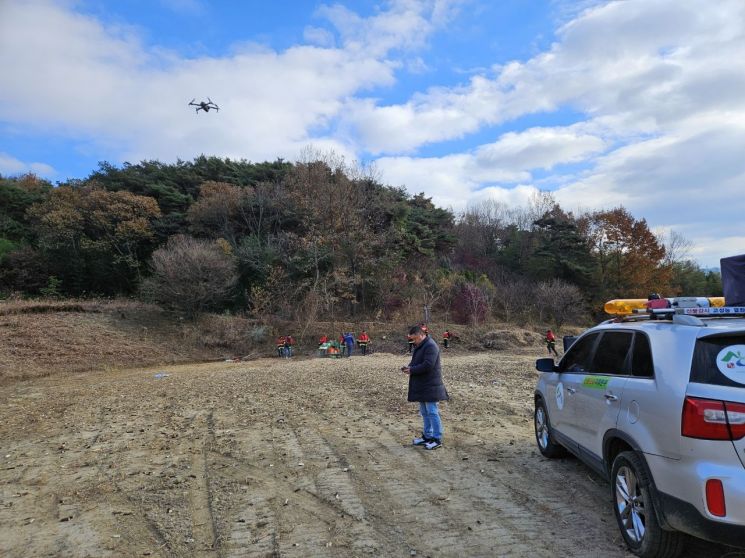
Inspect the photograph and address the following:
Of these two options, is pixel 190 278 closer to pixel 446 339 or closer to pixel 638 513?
pixel 446 339

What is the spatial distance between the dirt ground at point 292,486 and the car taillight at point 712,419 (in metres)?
1.19

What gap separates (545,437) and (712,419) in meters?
3.09

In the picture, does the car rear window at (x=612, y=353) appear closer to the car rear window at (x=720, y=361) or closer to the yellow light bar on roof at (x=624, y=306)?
the yellow light bar on roof at (x=624, y=306)

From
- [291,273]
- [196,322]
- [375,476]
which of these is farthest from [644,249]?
[375,476]

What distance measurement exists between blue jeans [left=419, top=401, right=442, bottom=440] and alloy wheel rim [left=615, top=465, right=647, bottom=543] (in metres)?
2.78

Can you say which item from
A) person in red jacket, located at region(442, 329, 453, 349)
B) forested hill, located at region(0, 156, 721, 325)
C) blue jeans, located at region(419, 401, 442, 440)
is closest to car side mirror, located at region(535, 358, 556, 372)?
blue jeans, located at region(419, 401, 442, 440)

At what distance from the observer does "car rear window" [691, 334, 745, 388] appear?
2900mm

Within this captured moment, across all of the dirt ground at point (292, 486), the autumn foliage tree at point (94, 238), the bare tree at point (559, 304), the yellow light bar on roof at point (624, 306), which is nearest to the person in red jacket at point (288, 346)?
the autumn foliage tree at point (94, 238)

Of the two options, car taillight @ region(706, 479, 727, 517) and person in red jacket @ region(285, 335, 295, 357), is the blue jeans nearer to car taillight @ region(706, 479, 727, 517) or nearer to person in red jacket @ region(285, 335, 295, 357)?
car taillight @ region(706, 479, 727, 517)

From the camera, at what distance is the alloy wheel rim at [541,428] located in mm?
5738

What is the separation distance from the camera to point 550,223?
43.3 m

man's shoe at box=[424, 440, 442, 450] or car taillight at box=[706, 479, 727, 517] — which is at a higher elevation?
car taillight at box=[706, 479, 727, 517]

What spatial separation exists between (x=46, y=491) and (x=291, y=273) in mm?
24492

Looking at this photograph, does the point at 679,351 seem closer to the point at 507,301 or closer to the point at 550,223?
the point at 507,301
